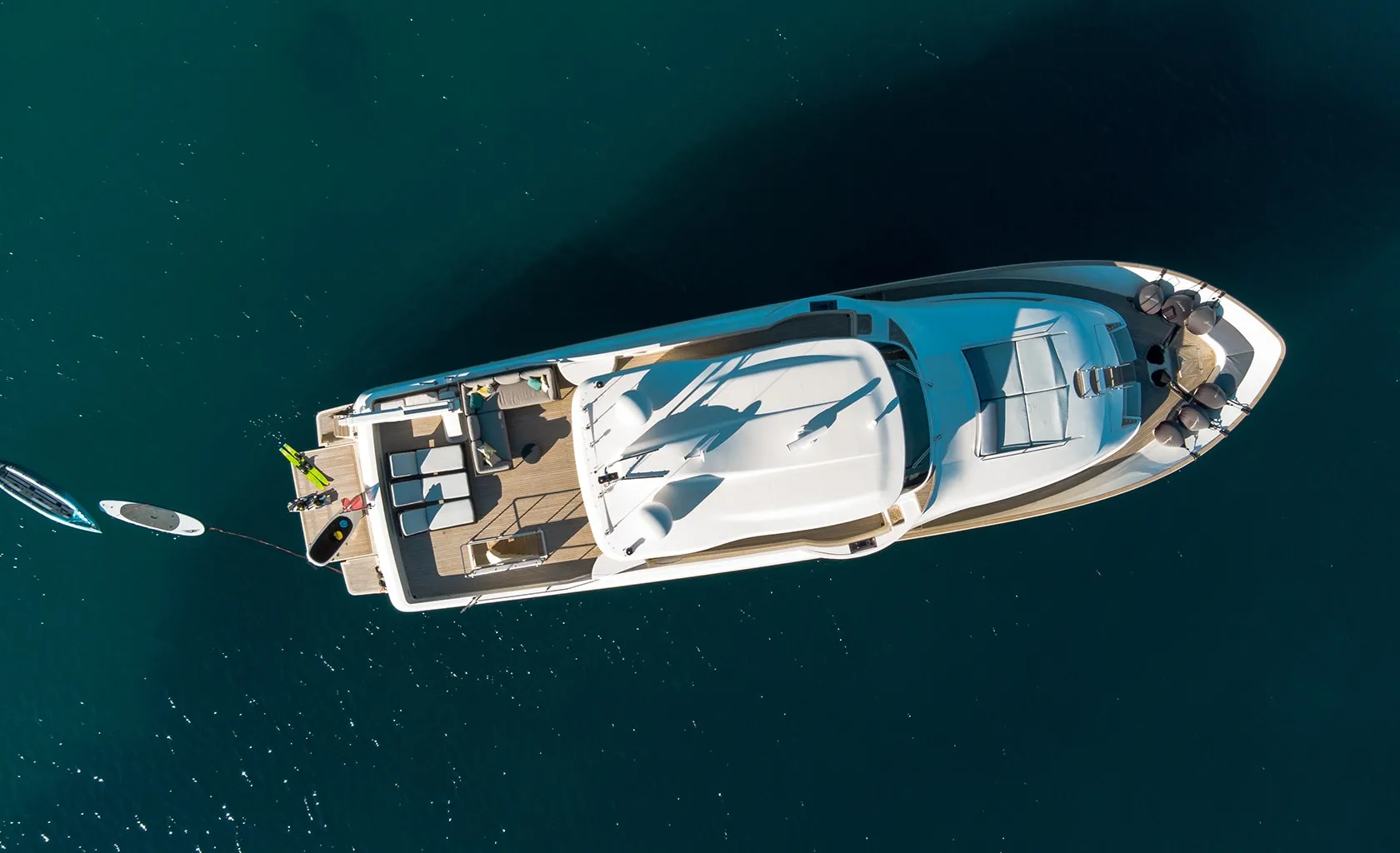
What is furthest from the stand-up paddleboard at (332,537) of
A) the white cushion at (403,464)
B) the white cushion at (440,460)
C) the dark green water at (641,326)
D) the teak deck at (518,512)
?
the dark green water at (641,326)

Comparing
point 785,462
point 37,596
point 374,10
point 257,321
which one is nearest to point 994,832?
point 785,462

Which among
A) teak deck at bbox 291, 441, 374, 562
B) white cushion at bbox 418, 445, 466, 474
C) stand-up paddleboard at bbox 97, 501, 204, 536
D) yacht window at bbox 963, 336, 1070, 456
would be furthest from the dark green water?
yacht window at bbox 963, 336, 1070, 456

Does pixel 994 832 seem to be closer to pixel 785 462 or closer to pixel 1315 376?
pixel 785 462

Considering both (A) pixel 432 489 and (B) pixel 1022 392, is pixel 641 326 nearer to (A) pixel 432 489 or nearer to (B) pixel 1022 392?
(A) pixel 432 489

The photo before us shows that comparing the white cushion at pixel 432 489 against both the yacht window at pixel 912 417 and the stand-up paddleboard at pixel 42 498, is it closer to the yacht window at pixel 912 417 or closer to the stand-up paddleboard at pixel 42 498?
the yacht window at pixel 912 417

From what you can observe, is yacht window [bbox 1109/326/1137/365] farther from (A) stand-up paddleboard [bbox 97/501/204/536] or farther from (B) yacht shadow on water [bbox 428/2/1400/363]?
(A) stand-up paddleboard [bbox 97/501/204/536]

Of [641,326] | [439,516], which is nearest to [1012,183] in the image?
[641,326]

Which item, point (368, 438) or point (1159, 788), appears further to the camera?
point (1159, 788)
